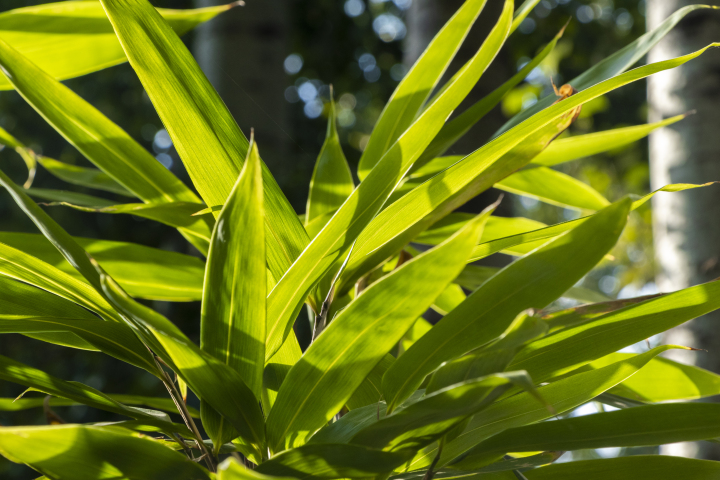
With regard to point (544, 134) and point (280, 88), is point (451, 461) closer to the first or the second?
point (544, 134)

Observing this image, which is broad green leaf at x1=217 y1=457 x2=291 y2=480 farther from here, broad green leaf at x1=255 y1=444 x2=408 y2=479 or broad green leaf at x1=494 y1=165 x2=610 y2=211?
broad green leaf at x1=494 y1=165 x2=610 y2=211

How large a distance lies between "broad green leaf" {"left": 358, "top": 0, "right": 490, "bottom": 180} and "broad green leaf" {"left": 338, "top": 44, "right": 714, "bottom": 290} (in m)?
0.11

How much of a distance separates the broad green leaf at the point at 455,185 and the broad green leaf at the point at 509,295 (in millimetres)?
67

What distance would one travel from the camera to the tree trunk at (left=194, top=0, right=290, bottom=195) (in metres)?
0.88

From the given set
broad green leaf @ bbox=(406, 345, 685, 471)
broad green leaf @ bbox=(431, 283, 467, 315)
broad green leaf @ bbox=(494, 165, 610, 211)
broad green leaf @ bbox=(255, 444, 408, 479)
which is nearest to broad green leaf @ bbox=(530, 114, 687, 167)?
broad green leaf @ bbox=(494, 165, 610, 211)

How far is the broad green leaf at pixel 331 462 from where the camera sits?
0.69 ft

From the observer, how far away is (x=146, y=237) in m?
1.66

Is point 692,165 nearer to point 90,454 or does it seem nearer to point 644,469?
point 644,469

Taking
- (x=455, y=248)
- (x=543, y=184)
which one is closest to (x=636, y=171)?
(x=543, y=184)

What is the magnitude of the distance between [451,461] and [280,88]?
0.81 meters

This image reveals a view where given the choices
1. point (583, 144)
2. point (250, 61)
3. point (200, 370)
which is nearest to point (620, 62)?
point (583, 144)

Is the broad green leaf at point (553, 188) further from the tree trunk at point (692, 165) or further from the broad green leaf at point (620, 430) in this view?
the broad green leaf at point (620, 430)

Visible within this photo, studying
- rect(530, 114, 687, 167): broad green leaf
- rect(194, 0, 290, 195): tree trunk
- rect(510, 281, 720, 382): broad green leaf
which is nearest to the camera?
rect(510, 281, 720, 382): broad green leaf

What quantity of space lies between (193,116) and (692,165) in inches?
24.2
